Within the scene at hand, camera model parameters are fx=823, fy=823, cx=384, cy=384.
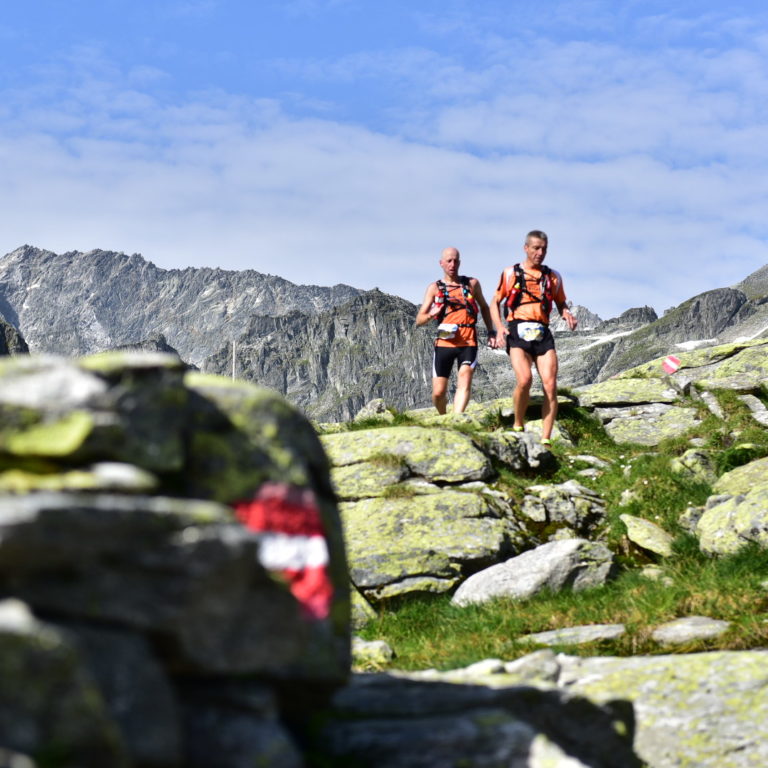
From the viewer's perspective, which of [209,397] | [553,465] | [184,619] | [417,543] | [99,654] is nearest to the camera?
[99,654]

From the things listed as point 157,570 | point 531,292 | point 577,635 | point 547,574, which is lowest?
point 577,635

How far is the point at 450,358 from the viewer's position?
20.0 m

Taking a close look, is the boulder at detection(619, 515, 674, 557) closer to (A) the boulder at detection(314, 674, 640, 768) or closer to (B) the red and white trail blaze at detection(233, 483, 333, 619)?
(A) the boulder at detection(314, 674, 640, 768)

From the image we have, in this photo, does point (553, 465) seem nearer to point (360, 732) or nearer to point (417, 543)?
point (417, 543)

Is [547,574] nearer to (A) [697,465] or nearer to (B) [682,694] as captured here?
(B) [682,694]

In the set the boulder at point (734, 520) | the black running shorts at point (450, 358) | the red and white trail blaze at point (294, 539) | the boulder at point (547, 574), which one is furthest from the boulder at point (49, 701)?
the black running shorts at point (450, 358)

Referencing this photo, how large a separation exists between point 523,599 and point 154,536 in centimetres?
884

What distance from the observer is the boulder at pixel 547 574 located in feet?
38.3

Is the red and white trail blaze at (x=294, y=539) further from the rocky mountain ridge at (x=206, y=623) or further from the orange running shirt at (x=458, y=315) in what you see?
the orange running shirt at (x=458, y=315)

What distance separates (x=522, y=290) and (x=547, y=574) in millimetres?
7612

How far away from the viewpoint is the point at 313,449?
455cm

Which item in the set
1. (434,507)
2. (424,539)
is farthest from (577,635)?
(434,507)

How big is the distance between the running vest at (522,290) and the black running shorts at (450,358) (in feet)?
6.90

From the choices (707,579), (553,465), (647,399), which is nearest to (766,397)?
(647,399)
